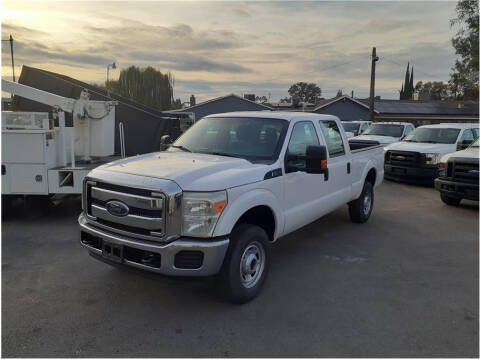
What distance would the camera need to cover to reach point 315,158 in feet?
13.9

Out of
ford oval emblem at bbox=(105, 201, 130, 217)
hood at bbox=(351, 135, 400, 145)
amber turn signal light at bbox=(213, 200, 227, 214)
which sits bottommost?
ford oval emblem at bbox=(105, 201, 130, 217)

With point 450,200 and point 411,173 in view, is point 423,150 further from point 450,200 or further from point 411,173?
point 450,200

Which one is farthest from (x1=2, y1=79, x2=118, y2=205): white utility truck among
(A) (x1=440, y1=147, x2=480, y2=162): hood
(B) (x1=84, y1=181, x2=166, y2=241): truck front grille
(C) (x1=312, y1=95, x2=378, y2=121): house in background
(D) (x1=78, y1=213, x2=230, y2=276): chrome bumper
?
(C) (x1=312, y1=95, x2=378, y2=121): house in background

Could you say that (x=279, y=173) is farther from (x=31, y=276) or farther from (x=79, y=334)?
(x=31, y=276)

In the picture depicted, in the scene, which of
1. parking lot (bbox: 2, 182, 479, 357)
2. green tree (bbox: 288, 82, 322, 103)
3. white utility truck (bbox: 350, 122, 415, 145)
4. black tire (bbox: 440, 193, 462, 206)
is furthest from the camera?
green tree (bbox: 288, 82, 322, 103)

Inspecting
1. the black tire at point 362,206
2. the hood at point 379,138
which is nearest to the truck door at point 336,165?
the black tire at point 362,206

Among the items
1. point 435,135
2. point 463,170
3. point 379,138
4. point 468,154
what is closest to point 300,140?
point 463,170

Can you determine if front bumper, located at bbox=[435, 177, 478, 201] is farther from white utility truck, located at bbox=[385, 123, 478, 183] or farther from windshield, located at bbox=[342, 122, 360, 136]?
windshield, located at bbox=[342, 122, 360, 136]

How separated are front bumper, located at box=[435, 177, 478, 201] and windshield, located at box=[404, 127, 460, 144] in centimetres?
461

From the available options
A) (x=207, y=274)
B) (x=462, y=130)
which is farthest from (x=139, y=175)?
(x=462, y=130)

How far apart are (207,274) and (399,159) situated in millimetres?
9793

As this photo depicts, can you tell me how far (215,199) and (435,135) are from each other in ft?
37.2

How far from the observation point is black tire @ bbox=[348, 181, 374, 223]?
22.7 feet

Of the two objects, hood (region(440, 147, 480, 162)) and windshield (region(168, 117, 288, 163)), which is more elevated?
windshield (region(168, 117, 288, 163))
